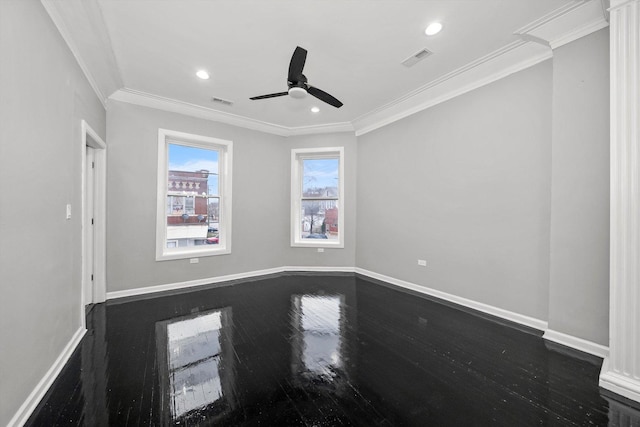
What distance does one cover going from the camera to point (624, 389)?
68.1 inches

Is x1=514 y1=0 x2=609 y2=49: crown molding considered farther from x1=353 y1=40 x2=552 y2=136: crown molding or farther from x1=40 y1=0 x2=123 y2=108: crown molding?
x1=40 y1=0 x2=123 y2=108: crown molding

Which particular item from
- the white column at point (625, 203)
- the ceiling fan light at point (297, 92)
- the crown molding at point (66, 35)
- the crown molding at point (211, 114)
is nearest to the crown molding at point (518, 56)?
the white column at point (625, 203)

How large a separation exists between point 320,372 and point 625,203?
2.50 metres

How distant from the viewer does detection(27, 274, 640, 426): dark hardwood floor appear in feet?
5.10

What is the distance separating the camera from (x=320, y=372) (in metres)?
1.97

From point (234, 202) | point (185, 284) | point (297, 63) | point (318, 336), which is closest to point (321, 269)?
point (234, 202)

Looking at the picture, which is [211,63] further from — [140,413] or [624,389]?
[624,389]

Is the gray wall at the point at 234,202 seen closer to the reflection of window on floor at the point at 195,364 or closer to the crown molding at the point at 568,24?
the reflection of window on floor at the point at 195,364

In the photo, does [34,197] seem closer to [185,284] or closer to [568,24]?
[185,284]

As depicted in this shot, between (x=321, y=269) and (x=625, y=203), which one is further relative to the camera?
(x=321, y=269)

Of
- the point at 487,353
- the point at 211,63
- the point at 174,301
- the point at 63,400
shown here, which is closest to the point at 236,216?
the point at 174,301

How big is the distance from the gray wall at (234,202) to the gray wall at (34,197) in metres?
1.28

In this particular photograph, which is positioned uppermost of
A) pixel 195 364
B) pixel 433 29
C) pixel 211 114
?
pixel 433 29

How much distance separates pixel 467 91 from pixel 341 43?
5.90 feet
